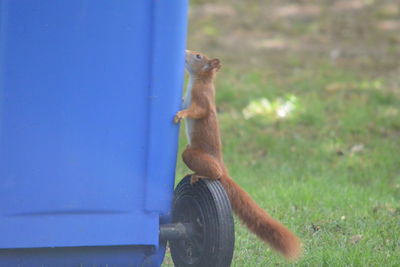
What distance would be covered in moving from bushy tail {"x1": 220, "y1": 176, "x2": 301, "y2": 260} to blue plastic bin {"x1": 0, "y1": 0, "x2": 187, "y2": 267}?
0.30 meters

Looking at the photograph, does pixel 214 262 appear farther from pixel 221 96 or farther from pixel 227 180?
pixel 221 96

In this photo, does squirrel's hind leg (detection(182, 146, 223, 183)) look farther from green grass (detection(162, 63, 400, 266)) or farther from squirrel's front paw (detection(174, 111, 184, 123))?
green grass (detection(162, 63, 400, 266))

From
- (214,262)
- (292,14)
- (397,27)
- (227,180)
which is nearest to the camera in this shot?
(214,262)

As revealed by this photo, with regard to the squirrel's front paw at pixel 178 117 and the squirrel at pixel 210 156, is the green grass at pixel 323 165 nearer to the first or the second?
the squirrel at pixel 210 156

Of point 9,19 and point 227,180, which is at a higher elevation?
point 9,19

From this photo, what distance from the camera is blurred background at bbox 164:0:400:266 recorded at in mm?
4555

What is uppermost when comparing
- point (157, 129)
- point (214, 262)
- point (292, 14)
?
point (157, 129)

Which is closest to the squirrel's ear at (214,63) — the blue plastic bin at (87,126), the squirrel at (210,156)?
the squirrel at (210,156)

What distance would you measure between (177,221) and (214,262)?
0.34m

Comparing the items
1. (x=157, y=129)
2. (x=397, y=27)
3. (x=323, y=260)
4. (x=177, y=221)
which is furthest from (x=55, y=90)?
(x=397, y=27)

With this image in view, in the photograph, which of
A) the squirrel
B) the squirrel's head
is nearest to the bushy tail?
the squirrel

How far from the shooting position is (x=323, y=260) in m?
3.96

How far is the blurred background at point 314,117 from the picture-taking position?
4.55 metres

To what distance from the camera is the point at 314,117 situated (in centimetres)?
695
